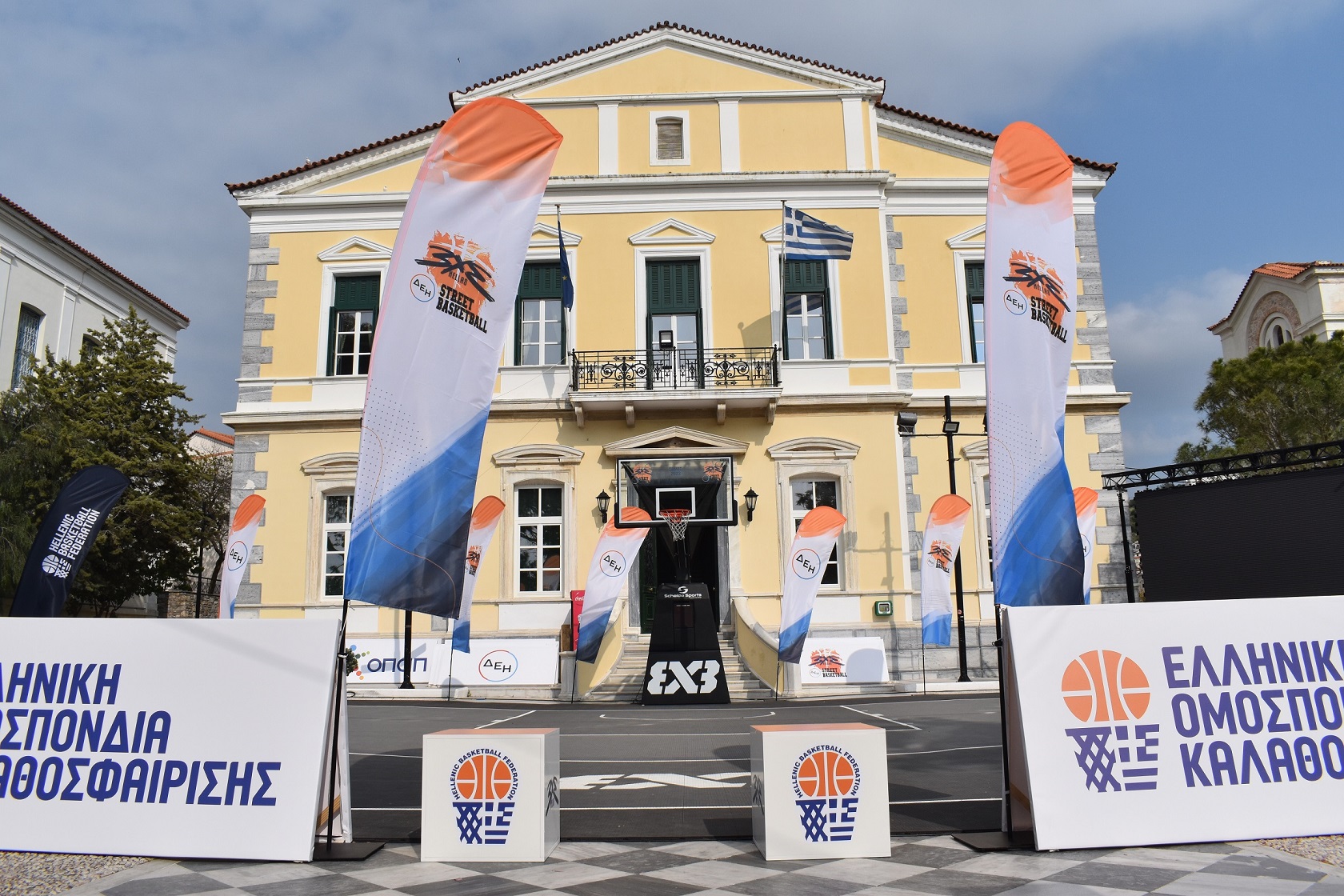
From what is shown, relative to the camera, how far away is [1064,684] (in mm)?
5301

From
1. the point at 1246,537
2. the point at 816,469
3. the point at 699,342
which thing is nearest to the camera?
the point at 1246,537

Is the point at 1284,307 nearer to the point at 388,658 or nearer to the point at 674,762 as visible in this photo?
the point at 388,658

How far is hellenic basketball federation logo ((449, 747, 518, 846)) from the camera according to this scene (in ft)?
16.8

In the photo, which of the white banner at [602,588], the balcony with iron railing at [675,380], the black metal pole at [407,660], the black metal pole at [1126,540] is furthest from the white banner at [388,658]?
the black metal pole at [1126,540]

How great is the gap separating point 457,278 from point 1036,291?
13.8ft

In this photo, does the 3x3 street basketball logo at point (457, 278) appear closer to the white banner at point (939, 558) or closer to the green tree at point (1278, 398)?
the white banner at point (939, 558)

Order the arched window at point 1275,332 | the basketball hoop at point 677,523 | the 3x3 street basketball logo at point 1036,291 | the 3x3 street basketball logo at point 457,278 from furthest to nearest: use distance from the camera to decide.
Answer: the arched window at point 1275,332
the basketball hoop at point 677,523
the 3x3 street basketball logo at point 1036,291
the 3x3 street basketball logo at point 457,278

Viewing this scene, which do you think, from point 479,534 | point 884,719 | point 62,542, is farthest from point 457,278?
point 479,534

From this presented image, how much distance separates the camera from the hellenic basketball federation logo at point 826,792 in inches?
201

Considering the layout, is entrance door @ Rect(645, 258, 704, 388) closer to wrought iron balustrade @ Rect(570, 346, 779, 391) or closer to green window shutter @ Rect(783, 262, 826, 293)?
wrought iron balustrade @ Rect(570, 346, 779, 391)

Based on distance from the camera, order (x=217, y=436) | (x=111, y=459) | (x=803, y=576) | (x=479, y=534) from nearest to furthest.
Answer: (x=803, y=576), (x=479, y=534), (x=111, y=459), (x=217, y=436)

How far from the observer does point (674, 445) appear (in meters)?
19.0

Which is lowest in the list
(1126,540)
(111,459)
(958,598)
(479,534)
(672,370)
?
(958,598)

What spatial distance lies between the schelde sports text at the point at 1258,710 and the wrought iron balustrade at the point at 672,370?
1364cm
